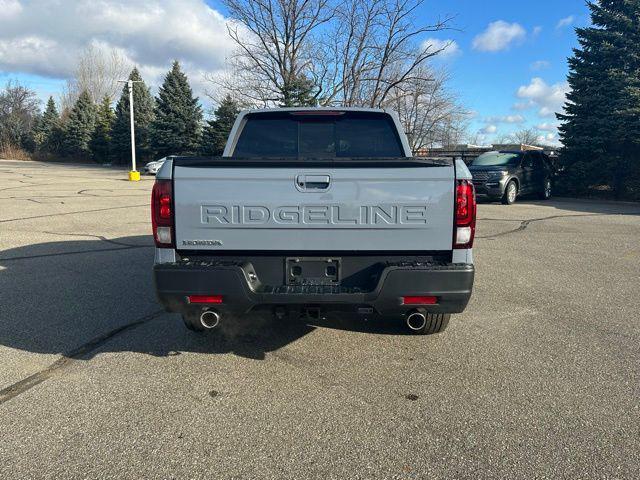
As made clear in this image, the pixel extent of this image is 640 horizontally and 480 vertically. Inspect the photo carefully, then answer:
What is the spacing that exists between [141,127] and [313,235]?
52677 mm

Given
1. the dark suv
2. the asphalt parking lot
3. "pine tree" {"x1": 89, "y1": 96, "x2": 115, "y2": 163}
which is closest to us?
the asphalt parking lot

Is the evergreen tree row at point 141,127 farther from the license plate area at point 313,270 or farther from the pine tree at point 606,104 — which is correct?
the license plate area at point 313,270

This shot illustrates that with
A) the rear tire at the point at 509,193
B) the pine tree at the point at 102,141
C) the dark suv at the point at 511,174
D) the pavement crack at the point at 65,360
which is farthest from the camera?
the pine tree at the point at 102,141

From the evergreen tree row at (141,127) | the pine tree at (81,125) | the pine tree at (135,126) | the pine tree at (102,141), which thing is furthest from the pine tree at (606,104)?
the pine tree at (81,125)

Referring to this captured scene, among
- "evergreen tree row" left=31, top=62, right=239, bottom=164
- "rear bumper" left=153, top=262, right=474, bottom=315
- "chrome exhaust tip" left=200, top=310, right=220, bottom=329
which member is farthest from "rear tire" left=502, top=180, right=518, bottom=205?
"evergreen tree row" left=31, top=62, right=239, bottom=164

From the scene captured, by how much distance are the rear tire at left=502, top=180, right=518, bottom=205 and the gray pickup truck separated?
13820 millimetres

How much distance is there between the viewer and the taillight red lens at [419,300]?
10.7ft

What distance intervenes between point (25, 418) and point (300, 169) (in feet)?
7.59

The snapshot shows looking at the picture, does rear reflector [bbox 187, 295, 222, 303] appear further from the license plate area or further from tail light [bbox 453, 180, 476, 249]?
tail light [bbox 453, 180, 476, 249]

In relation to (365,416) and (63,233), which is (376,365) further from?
(63,233)

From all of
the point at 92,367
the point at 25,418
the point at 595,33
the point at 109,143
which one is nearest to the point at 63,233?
the point at 92,367

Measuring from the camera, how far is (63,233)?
31.0 feet

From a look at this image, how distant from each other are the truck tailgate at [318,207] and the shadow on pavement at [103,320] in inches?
37.4

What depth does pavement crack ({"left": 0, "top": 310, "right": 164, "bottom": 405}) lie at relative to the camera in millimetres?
3311
